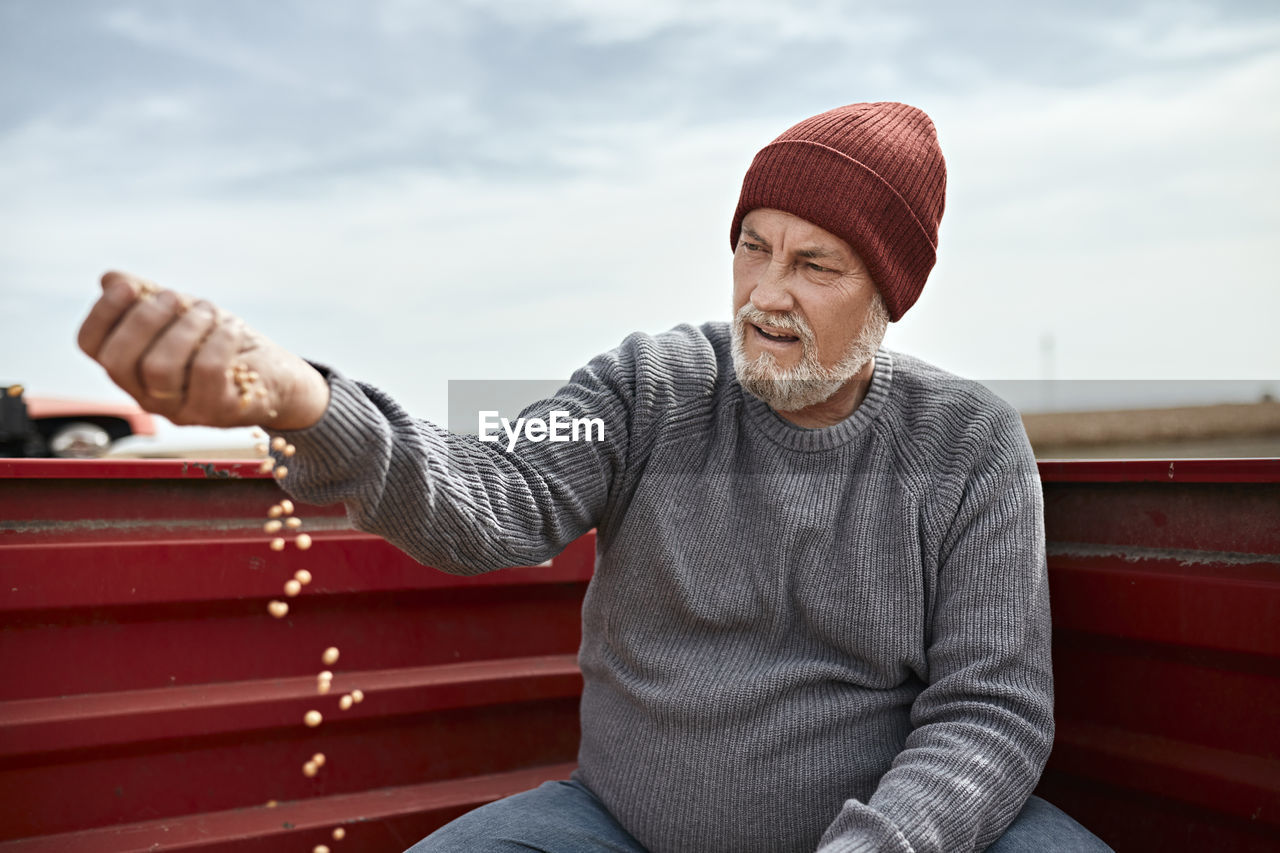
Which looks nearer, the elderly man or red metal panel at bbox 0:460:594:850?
the elderly man

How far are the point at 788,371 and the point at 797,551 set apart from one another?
0.30 meters

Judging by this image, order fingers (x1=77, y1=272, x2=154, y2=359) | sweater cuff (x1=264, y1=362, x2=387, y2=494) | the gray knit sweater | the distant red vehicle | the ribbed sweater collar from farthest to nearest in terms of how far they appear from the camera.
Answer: the distant red vehicle
the ribbed sweater collar
the gray knit sweater
sweater cuff (x1=264, y1=362, x2=387, y2=494)
fingers (x1=77, y1=272, x2=154, y2=359)

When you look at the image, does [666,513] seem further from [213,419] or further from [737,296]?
[213,419]

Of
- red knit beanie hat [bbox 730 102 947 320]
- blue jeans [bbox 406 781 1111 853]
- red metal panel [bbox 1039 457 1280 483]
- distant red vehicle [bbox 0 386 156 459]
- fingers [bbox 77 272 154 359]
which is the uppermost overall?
red knit beanie hat [bbox 730 102 947 320]

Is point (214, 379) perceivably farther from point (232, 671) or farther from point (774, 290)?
point (232, 671)

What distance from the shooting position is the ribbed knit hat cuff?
1.69 meters

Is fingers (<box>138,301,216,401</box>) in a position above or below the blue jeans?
above

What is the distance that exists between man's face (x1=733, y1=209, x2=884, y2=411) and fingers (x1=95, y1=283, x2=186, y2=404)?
97cm

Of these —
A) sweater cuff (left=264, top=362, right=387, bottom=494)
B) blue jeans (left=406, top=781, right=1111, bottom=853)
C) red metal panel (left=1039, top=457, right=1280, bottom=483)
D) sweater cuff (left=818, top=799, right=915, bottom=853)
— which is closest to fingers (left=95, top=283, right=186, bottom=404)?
sweater cuff (left=264, top=362, right=387, bottom=494)

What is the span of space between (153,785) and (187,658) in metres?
0.24

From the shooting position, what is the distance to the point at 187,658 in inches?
75.6

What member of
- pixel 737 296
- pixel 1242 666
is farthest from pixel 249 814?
pixel 1242 666

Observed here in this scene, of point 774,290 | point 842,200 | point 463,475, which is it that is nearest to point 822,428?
point 774,290

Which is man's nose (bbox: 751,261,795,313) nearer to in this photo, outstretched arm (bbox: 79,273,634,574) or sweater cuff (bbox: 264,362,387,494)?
outstretched arm (bbox: 79,273,634,574)
